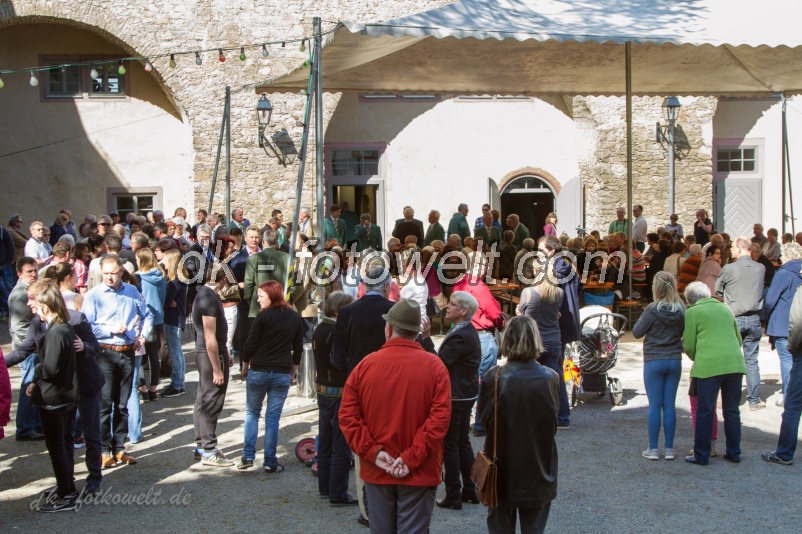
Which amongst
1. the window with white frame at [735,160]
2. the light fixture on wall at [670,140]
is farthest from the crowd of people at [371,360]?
the window with white frame at [735,160]

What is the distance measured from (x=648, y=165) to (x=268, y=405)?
17366 millimetres

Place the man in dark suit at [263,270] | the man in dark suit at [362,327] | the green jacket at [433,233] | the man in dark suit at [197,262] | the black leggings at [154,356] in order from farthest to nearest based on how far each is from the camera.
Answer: the green jacket at [433,233]
the man in dark suit at [197,262]
the man in dark suit at [263,270]
the black leggings at [154,356]
the man in dark suit at [362,327]

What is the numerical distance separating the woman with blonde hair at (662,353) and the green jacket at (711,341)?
3.8 inches

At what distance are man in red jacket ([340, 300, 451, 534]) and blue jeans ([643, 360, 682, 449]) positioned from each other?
333 cm

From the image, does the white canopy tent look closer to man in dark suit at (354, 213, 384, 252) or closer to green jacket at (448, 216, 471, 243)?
green jacket at (448, 216, 471, 243)

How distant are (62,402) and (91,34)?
656 inches

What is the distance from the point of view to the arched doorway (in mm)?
23094

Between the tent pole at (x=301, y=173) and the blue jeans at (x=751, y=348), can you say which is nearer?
the tent pole at (x=301, y=173)

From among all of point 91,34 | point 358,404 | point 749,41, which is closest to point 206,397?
point 358,404

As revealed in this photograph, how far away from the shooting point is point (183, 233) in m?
16.6

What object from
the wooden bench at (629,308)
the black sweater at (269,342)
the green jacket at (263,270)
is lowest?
the wooden bench at (629,308)

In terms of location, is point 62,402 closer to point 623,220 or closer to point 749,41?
point 749,41

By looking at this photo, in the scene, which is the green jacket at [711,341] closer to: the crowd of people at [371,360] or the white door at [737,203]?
the crowd of people at [371,360]

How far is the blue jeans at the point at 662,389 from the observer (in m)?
7.70
